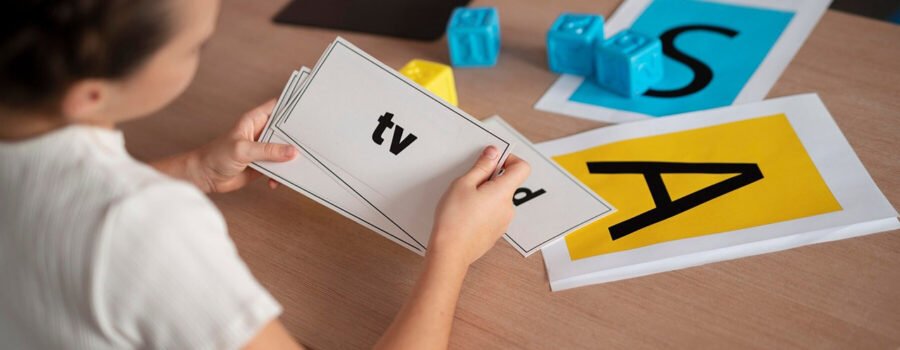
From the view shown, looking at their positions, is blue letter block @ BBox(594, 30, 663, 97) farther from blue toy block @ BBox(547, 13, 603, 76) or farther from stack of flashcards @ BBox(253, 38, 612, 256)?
stack of flashcards @ BBox(253, 38, 612, 256)

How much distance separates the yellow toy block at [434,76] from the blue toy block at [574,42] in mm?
137

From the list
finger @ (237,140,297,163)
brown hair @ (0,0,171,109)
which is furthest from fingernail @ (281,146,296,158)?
brown hair @ (0,0,171,109)

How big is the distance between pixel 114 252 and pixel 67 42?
148mm

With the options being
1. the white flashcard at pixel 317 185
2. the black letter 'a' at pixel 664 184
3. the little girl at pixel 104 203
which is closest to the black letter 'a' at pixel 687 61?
the black letter 'a' at pixel 664 184

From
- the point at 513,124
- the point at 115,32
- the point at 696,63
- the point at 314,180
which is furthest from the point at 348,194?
the point at 696,63

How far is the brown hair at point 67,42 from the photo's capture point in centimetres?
56

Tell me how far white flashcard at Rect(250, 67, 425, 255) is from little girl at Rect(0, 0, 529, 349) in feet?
0.73

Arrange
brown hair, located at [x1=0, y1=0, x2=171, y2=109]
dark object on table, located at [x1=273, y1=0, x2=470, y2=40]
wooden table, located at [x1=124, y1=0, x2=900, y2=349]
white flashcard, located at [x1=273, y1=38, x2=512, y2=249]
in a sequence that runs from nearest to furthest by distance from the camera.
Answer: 1. brown hair, located at [x1=0, y1=0, x2=171, y2=109]
2. wooden table, located at [x1=124, y1=0, x2=900, y2=349]
3. white flashcard, located at [x1=273, y1=38, x2=512, y2=249]
4. dark object on table, located at [x1=273, y1=0, x2=470, y2=40]

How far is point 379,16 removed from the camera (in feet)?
4.17

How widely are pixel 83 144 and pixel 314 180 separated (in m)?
0.31

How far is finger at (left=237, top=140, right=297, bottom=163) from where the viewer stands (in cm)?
92

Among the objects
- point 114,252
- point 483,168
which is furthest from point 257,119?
point 114,252

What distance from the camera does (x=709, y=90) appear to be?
41.1 inches

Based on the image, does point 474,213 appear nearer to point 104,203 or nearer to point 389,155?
point 389,155
